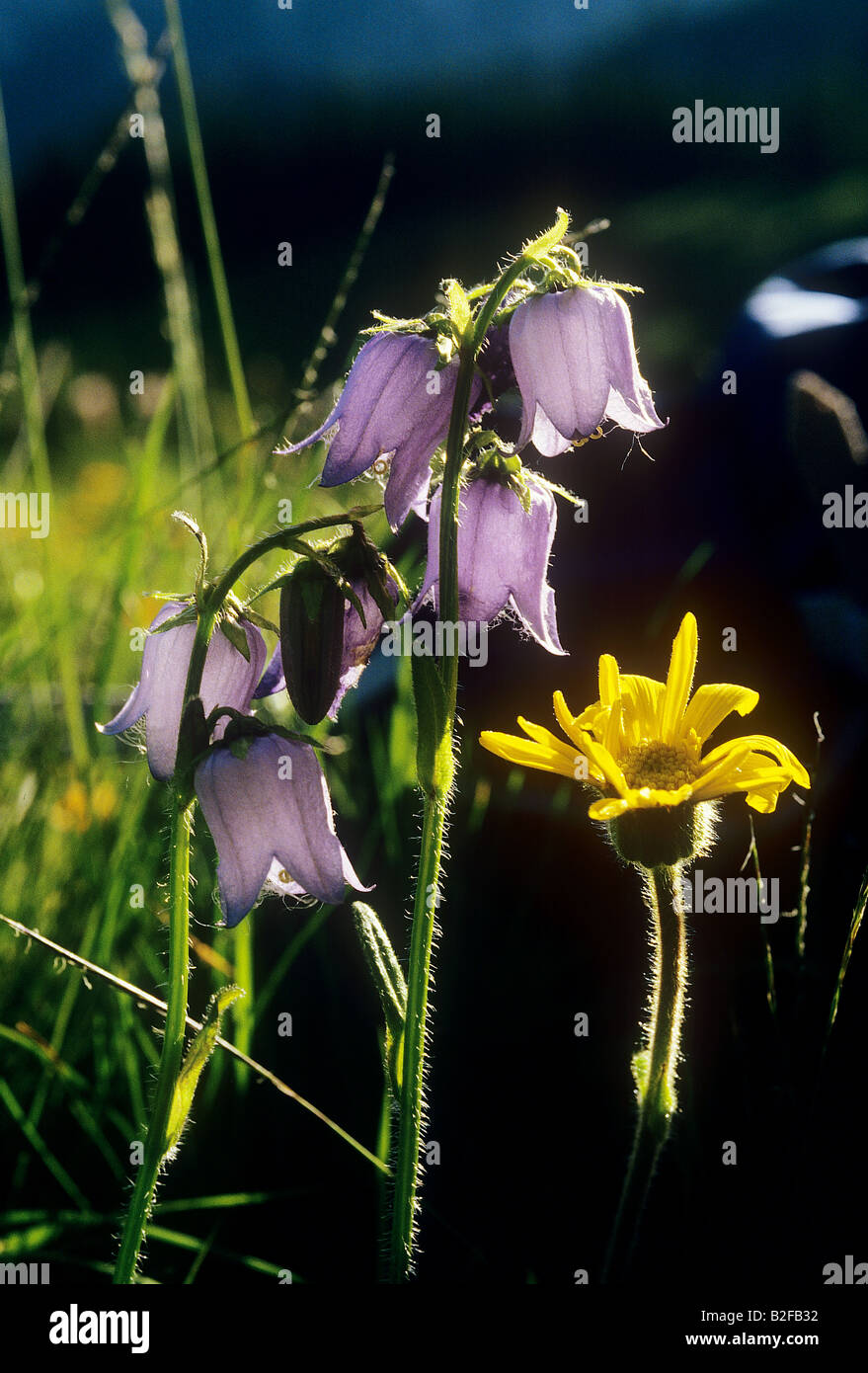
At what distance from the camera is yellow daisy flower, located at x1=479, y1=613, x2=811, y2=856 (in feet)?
2.99

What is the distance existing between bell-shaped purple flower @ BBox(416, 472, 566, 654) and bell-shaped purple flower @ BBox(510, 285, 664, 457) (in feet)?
0.29

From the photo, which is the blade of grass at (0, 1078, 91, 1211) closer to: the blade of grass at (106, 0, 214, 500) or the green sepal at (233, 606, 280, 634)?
the green sepal at (233, 606, 280, 634)

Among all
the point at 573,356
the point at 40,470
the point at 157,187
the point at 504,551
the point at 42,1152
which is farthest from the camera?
the point at 40,470

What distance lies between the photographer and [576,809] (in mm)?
1613

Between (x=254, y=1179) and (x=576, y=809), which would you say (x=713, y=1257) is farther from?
(x=576, y=809)

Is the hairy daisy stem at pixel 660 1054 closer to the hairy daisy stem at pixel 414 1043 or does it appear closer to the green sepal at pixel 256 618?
the hairy daisy stem at pixel 414 1043

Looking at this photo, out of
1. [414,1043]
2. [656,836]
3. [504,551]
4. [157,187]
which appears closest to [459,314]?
[504,551]

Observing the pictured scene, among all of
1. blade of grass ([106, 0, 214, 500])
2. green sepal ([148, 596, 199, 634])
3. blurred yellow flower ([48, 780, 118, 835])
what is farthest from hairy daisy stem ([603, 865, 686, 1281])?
blade of grass ([106, 0, 214, 500])

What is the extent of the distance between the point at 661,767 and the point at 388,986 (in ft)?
0.91

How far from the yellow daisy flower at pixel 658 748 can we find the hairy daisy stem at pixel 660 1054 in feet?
0.24

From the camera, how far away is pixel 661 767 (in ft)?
3.30

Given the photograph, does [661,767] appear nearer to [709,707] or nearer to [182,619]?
[709,707]

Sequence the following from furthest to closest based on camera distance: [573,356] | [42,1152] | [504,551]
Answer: [42,1152]
[504,551]
[573,356]
